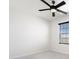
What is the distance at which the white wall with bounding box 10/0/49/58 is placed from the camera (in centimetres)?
436

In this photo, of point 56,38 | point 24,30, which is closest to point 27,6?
point 24,30

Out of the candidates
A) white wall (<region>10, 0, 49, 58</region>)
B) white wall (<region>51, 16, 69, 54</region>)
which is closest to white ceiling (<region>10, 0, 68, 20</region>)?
white wall (<region>10, 0, 49, 58</region>)

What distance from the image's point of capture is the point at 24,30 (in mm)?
4852

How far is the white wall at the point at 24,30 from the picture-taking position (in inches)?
172

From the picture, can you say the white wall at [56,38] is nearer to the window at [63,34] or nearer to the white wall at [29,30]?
the white wall at [29,30]

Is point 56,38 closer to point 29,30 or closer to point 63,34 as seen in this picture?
point 63,34

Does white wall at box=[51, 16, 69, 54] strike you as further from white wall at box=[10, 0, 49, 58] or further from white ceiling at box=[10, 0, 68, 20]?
white ceiling at box=[10, 0, 68, 20]

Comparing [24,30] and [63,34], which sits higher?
[24,30]

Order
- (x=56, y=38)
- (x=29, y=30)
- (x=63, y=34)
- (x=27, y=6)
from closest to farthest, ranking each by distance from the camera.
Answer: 1. (x=27, y=6)
2. (x=29, y=30)
3. (x=63, y=34)
4. (x=56, y=38)
